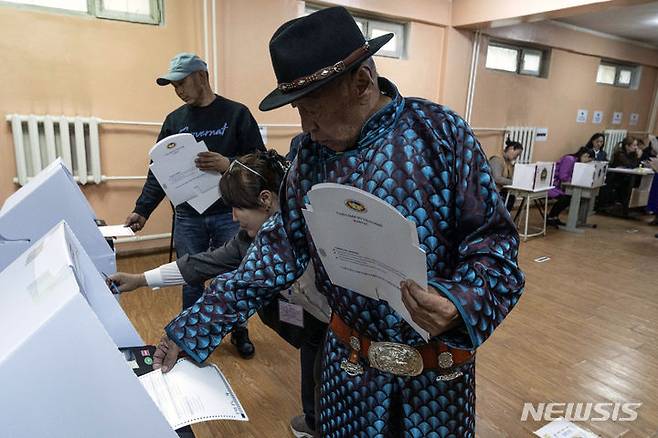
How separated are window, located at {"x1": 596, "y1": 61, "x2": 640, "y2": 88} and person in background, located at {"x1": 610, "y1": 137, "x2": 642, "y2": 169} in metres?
1.40

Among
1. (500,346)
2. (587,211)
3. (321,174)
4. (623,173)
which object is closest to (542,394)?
(500,346)

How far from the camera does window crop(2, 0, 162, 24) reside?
3033mm

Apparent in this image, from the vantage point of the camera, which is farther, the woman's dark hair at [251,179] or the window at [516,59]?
the window at [516,59]

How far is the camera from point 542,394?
2.09m

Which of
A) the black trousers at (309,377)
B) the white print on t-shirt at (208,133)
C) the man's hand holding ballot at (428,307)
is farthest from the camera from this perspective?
the white print on t-shirt at (208,133)

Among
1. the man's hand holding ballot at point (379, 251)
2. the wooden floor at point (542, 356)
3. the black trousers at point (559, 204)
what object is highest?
the man's hand holding ballot at point (379, 251)

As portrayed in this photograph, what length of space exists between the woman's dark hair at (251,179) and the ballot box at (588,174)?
15.1 feet

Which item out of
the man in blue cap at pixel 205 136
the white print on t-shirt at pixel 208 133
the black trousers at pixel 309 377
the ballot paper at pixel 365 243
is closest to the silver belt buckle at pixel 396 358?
the ballot paper at pixel 365 243

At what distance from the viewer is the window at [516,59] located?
582 centimetres

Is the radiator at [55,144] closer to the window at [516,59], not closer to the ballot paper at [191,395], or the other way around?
the ballot paper at [191,395]

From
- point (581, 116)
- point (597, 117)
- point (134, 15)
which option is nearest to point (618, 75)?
point (597, 117)

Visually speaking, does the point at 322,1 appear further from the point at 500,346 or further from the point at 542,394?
the point at 542,394

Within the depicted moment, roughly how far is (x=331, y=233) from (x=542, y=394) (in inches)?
73.6

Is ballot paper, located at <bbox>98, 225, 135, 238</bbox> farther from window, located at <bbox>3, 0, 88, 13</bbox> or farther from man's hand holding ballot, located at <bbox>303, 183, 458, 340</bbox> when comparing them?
window, located at <bbox>3, 0, 88, 13</bbox>
